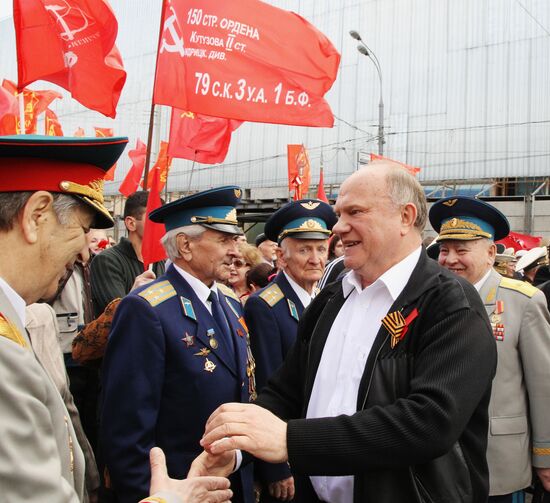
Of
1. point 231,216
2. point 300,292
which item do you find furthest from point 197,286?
point 300,292

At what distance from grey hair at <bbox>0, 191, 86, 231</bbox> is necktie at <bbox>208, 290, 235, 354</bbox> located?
4.60ft

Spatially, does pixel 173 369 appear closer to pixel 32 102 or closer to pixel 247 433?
pixel 247 433

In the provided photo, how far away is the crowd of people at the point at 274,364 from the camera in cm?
165

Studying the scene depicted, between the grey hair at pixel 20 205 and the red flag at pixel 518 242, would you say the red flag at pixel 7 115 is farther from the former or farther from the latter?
the red flag at pixel 518 242

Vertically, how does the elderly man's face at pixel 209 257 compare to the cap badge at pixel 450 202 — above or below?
below

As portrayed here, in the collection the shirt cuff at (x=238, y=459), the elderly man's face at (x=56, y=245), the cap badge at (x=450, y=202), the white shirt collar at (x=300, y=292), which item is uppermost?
the cap badge at (x=450, y=202)

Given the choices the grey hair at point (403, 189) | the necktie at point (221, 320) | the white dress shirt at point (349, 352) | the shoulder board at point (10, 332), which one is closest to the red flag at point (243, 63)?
the necktie at point (221, 320)

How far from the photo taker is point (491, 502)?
3250mm

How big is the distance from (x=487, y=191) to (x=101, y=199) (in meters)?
24.7

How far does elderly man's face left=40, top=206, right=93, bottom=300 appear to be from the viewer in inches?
64.9

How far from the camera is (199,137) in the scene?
24.1 feet

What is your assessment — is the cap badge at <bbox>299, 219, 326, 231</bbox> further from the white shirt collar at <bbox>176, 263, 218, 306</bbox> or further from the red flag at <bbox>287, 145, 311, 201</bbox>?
the red flag at <bbox>287, 145, 311, 201</bbox>

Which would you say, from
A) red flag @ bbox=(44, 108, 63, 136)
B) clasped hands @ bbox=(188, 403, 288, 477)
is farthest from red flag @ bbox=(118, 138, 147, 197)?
clasped hands @ bbox=(188, 403, 288, 477)

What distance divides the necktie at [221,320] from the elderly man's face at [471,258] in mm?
1510
